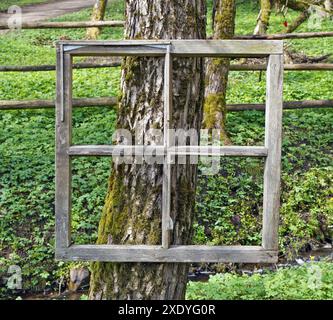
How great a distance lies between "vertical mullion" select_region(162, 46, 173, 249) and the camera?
3.05m

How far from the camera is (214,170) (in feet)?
23.7

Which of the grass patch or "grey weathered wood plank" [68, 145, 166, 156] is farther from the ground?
"grey weathered wood plank" [68, 145, 166, 156]

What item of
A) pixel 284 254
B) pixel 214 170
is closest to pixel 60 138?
pixel 284 254

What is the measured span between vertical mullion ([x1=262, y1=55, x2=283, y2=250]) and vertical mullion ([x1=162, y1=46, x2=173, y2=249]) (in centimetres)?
43

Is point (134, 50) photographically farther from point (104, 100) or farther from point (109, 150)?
point (104, 100)

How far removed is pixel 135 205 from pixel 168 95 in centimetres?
57

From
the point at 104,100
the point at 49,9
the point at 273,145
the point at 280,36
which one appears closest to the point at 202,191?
the point at 104,100

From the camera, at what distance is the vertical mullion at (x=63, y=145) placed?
3.08 meters

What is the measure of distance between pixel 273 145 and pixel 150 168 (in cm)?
57

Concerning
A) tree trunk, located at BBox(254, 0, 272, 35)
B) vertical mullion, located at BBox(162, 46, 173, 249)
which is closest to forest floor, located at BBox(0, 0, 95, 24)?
tree trunk, located at BBox(254, 0, 272, 35)

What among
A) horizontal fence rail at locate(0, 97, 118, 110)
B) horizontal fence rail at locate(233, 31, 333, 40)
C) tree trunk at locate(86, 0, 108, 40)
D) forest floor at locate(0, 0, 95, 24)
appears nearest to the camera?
horizontal fence rail at locate(0, 97, 118, 110)

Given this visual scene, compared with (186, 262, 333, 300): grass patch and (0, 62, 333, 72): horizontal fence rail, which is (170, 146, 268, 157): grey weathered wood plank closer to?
(186, 262, 333, 300): grass patch

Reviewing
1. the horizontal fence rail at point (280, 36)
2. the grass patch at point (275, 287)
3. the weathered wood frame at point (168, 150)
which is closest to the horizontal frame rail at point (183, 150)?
the weathered wood frame at point (168, 150)
